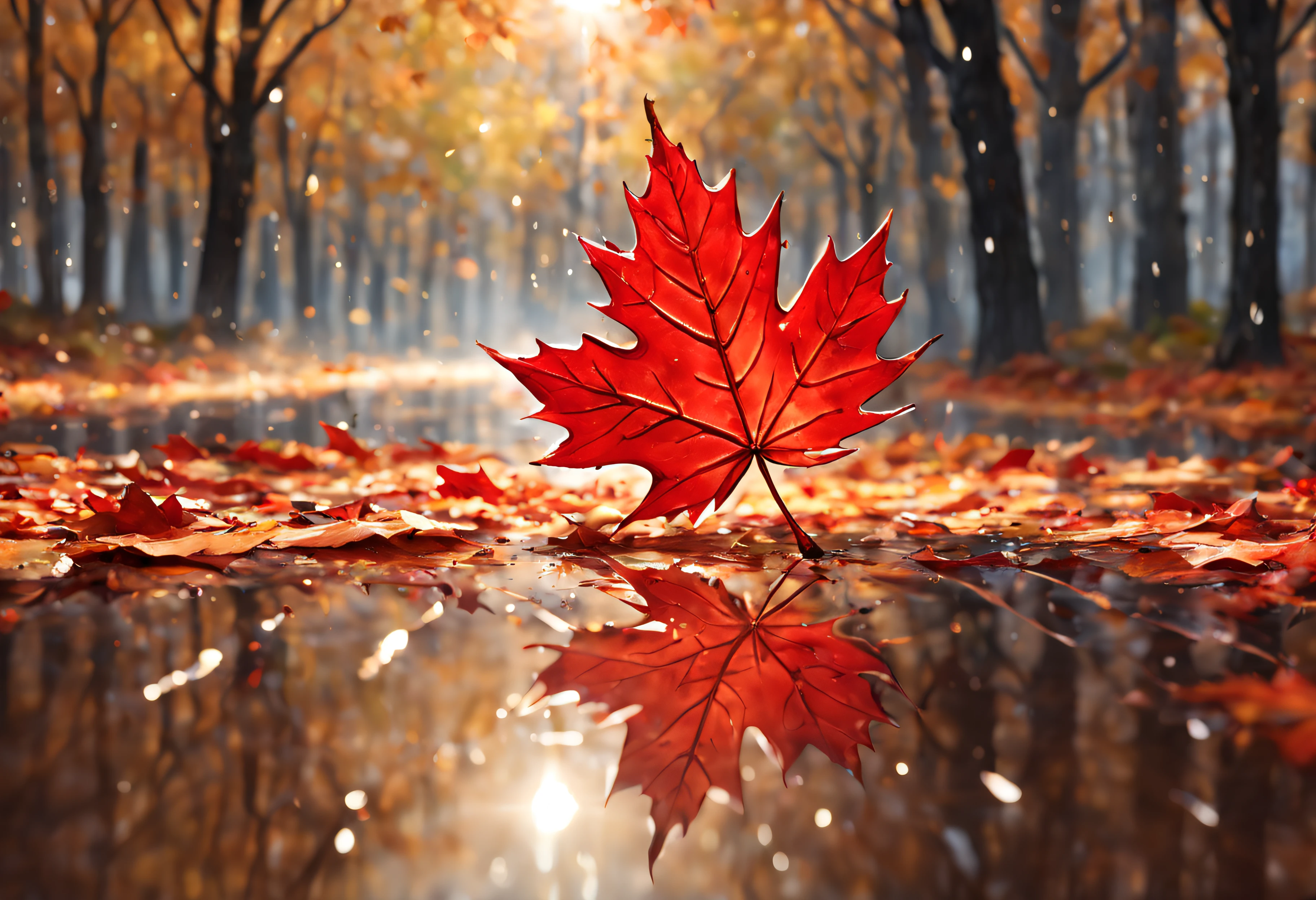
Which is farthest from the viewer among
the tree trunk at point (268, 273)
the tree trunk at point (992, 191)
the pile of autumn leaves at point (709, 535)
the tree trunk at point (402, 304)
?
the tree trunk at point (402, 304)

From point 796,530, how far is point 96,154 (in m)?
11.5

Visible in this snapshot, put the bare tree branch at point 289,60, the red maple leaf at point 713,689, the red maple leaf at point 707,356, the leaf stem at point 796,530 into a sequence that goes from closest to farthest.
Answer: the red maple leaf at point 713,689 < the red maple leaf at point 707,356 < the leaf stem at point 796,530 < the bare tree branch at point 289,60

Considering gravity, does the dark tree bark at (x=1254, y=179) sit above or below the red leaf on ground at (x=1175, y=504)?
above

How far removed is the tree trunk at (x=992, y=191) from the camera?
627 cm

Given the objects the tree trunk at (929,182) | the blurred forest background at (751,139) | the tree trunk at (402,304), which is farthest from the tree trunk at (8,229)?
the tree trunk at (929,182)

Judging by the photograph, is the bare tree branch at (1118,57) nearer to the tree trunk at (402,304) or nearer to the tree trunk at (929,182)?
the tree trunk at (929,182)

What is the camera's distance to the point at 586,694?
0.94m

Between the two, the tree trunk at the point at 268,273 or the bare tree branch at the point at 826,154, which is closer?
the bare tree branch at the point at 826,154

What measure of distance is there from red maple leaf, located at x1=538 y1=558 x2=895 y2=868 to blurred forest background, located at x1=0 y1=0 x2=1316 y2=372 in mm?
4777

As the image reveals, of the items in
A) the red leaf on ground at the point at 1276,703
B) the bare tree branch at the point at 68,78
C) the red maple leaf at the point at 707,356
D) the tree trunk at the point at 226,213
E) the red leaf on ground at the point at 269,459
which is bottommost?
the red leaf on ground at the point at 269,459

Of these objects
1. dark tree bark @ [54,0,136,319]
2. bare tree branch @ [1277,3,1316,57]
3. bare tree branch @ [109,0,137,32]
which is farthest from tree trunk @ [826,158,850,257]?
dark tree bark @ [54,0,136,319]

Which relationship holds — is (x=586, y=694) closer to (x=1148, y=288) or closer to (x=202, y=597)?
(x=202, y=597)

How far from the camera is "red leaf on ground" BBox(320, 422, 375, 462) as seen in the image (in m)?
4.28

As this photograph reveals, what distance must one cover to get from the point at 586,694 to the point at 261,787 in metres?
0.33
